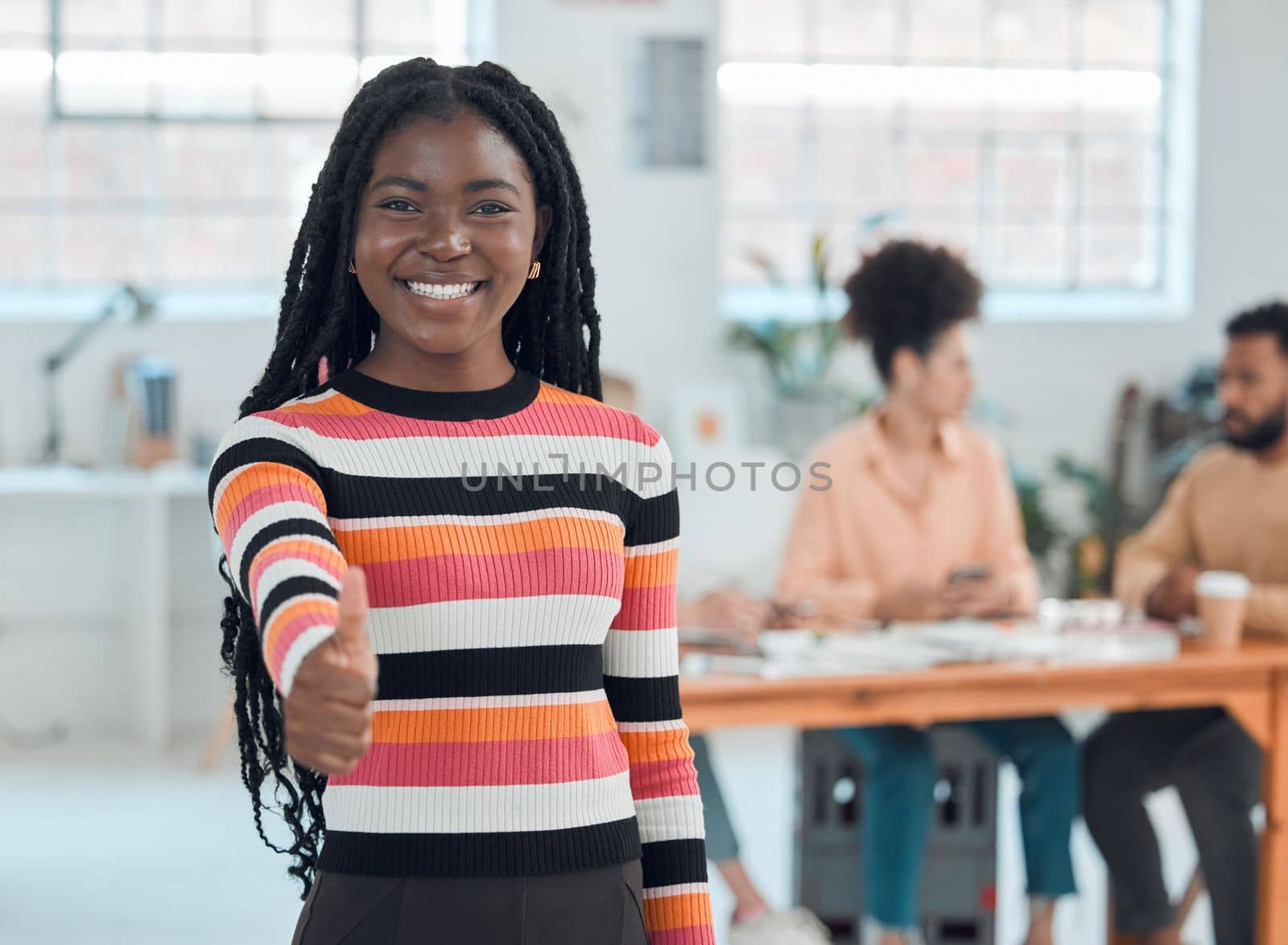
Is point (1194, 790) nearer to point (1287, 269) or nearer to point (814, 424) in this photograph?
point (814, 424)

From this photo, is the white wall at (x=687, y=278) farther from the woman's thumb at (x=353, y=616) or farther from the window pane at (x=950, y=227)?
the woman's thumb at (x=353, y=616)

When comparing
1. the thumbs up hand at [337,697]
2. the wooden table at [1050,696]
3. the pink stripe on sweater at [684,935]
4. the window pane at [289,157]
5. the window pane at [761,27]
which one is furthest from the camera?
the window pane at [761,27]

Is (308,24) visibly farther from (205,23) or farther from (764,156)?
(764,156)

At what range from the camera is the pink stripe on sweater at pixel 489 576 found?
0.96 meters

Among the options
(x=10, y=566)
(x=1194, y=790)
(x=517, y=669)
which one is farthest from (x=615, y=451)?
(x=10, y=566)

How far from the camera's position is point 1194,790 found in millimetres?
2779

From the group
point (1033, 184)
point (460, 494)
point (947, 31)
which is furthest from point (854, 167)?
point (460, 494)

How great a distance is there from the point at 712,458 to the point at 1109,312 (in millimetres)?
2146

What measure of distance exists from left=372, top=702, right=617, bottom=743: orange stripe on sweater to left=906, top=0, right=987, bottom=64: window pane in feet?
16.5

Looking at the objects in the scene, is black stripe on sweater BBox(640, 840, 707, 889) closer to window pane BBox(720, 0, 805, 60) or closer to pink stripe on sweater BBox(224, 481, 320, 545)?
pink stripe on sweater BBox(224, 481, 320, 545)

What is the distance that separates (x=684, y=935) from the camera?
3.56ft

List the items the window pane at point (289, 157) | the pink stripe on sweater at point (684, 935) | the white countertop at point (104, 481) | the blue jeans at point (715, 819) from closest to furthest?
the pink stripe on sweater at point (684, 935)
the blue jeans at point (715, 819)
the white countertop at point (104, 481)
the window pane at point (289, 157)

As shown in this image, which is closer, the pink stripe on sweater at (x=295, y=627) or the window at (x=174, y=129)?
the pink stripe on sweater at (x=295, y=627)

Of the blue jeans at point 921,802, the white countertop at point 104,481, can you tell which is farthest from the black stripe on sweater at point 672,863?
the white countertop at point 104,481
